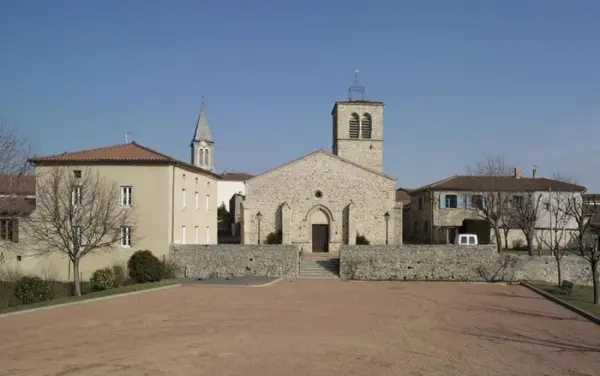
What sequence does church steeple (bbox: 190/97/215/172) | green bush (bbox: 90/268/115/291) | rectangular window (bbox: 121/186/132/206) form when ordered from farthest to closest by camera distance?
1. church steeple (bbox: 190/97/215/172)
2. rectangular window (bbox: 121/186/132/206)
3. green bush (bbox: 90/268/115/291)

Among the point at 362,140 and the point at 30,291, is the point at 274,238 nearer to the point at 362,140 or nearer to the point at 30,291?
the point at 362,140

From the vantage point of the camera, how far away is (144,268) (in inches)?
1144

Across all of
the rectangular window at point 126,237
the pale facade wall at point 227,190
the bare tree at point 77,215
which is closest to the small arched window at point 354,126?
the bare tree at point 77,215

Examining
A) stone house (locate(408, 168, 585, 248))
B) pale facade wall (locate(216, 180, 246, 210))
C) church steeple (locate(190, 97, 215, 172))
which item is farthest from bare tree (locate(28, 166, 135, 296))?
pale facade wall (locate(216, 180, 246, 210))

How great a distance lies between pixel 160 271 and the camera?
96.6 feet

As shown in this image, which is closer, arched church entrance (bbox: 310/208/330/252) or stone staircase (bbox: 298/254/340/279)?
stone staircase (bbox: 298/254/340/279)

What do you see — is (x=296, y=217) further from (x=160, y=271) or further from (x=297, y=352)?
(x=297, y=352)

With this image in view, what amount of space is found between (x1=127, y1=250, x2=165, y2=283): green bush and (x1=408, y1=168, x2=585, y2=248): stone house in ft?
79.5

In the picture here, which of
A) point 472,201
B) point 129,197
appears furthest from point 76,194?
point 472,201

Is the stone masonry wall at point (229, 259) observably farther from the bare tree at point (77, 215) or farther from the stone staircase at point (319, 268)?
the bare tree at point (77, 215)

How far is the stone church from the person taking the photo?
38.7 metres

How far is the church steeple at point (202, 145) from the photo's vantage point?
68.8 meters

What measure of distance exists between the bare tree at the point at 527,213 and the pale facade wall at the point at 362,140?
11302 millimetres

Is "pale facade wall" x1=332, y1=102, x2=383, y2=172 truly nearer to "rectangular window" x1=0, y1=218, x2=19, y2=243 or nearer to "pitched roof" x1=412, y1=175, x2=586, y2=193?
"pitched roof" x1=412, y1=175, x2=586, y2=193
